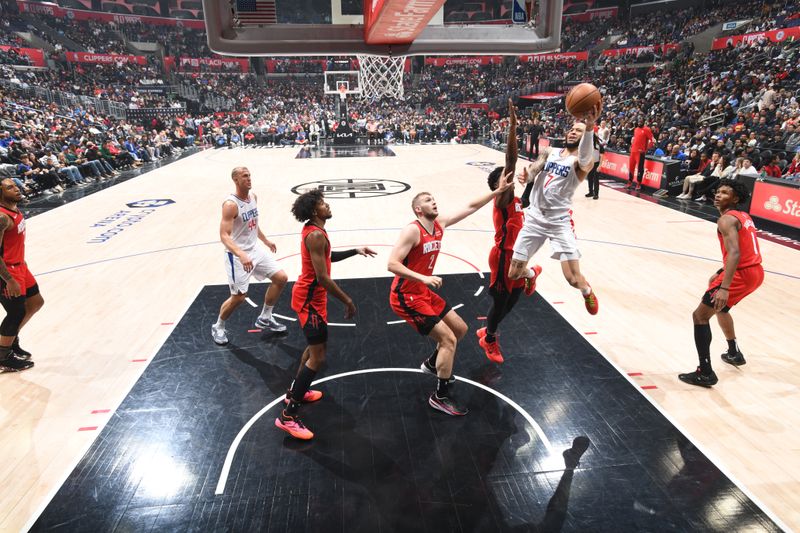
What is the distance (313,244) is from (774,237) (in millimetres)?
8959

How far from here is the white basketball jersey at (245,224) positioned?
4.82 meters

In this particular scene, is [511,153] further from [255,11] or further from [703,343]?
[255,11]

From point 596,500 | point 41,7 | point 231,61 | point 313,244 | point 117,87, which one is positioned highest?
point 41,7

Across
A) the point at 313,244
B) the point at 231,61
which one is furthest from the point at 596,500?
the point at 231,61

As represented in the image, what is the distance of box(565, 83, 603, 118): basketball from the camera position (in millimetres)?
3809

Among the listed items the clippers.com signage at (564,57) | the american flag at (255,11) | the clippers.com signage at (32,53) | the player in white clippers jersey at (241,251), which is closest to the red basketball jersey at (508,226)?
the player in white clippers jersey at (241,251)

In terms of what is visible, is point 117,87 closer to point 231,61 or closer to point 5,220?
point 231,61

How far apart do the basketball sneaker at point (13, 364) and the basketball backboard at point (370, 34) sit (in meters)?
3.66

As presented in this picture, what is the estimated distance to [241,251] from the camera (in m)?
4.61

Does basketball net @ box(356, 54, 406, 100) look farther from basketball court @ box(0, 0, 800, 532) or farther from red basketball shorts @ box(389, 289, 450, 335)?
red basketball shorts @ box(389, 289, 450, 335)

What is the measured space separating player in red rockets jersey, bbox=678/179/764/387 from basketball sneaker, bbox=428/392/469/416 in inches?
82.1

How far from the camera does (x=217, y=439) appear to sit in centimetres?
362

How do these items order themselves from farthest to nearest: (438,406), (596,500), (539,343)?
1. (539,343)
2. (438,406)
3. (596,500)

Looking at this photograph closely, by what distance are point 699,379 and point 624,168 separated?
1159 centimetres
